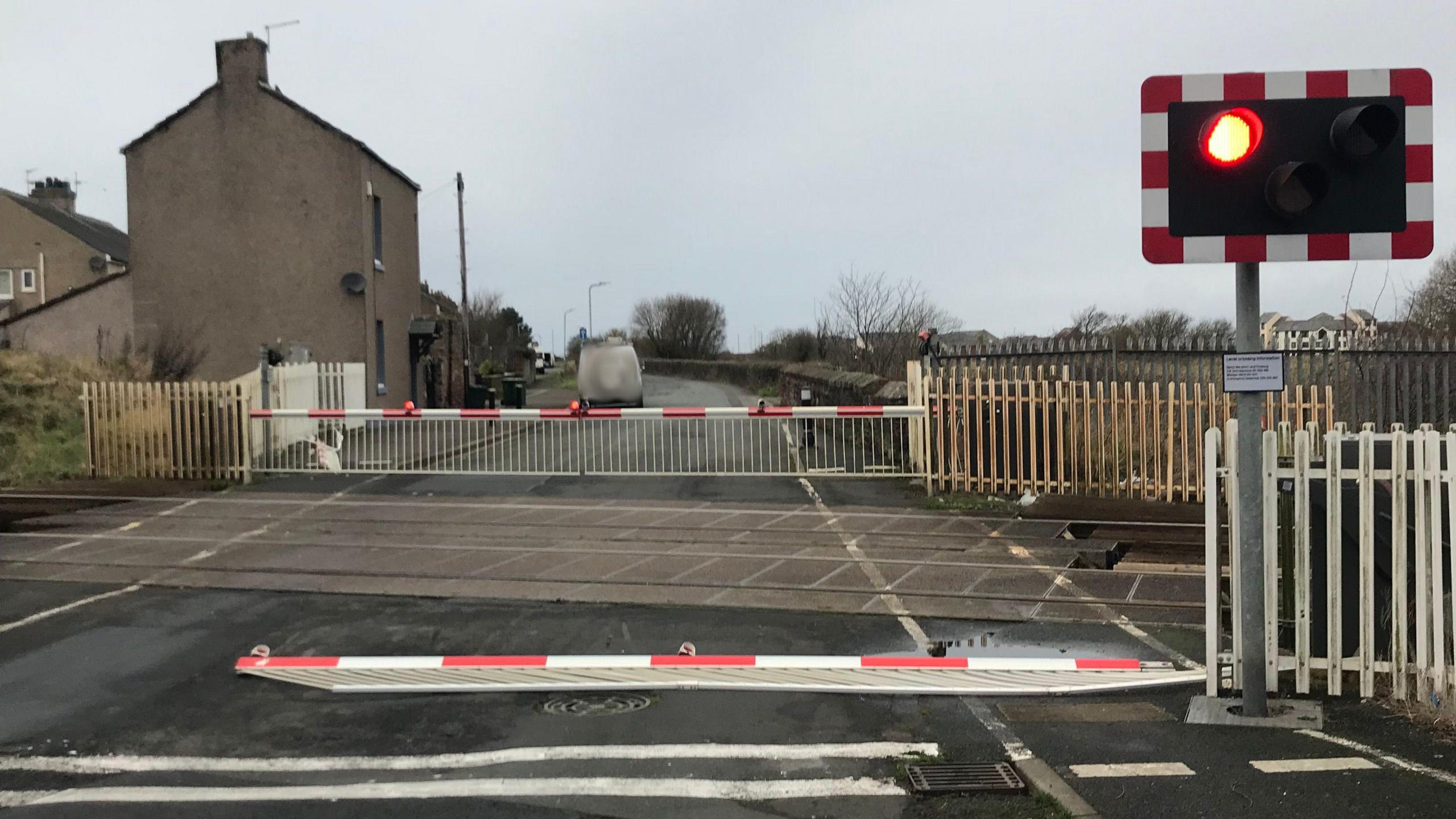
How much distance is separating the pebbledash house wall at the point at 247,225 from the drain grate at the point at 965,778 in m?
23.4

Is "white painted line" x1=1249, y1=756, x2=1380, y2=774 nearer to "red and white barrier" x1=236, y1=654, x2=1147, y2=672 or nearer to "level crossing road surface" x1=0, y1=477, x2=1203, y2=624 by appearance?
"red and white barrier" x1=236, y1=654, x2=1147, y2=672

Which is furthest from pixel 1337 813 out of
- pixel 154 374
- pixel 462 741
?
pixel 154 374

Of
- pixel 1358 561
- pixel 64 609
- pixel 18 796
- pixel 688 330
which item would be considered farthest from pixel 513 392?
pixel 688 330

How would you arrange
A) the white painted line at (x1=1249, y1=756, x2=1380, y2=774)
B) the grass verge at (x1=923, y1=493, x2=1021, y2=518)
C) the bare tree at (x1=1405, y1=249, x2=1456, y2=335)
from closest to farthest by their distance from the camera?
1. the white painted line at (x1=1249, y1=756, x2=1380, y2=774)
2. the grass verge at (x1=923, y1=493, x2=1021, y2=518)
3. the bare tree at (x1=1405, y1=249, x2=1456, y2=335)

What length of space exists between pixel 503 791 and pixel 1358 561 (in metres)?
4.46

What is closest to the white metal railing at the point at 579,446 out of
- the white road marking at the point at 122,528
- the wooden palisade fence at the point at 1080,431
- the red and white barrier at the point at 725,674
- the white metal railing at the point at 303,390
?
the white metal railing at the point at 303,390

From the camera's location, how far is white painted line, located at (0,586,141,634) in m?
7.81

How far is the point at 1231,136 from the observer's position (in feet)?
17.1

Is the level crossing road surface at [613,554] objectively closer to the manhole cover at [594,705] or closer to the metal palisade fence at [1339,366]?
the manhole cover at [594,705]

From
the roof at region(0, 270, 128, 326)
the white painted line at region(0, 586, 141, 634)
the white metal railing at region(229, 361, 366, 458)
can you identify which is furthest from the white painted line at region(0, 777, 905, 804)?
the roof at region(0, 270, 128, 326)

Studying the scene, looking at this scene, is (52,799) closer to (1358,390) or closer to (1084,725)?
(1084,725)

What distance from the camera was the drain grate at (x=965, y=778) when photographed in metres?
4.62

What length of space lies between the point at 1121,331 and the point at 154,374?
2086cm

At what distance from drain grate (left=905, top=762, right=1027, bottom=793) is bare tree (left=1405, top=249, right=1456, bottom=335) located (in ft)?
60.2
